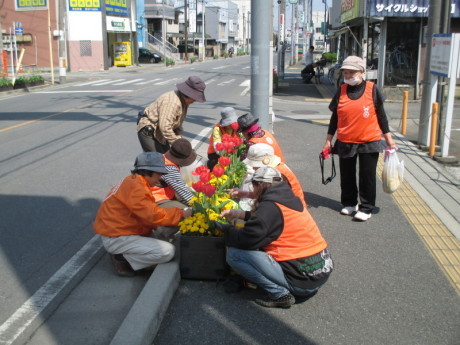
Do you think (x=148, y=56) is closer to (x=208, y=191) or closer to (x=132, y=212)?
(x=132, y=212)

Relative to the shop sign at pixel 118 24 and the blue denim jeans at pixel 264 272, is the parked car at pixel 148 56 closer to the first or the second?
the shop sign at pixel 118 24

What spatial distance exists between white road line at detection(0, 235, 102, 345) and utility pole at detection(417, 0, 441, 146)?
6.96 meters

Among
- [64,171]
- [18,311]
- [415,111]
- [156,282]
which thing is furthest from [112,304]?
[415,111]

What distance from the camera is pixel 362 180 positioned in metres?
5.83

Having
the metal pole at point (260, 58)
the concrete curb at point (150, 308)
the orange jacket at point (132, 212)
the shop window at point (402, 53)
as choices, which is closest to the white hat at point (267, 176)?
the orange jacket at point (132, 212)

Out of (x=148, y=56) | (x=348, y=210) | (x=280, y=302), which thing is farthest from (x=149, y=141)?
(x=148, y=56)

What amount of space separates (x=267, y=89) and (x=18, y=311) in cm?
602

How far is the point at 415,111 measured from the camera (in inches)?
613

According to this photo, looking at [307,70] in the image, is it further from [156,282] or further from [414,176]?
[156,282]

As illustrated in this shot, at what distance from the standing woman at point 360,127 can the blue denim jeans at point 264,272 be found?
2.27 meters

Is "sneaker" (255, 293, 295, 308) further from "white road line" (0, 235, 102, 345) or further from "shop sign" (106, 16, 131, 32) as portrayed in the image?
"shop sign" (106, 16, 131, 32)

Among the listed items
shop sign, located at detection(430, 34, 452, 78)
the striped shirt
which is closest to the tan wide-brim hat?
the striped shirt

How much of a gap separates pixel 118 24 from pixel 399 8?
3314cm

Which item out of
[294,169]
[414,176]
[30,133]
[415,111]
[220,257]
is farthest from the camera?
[415,111]
